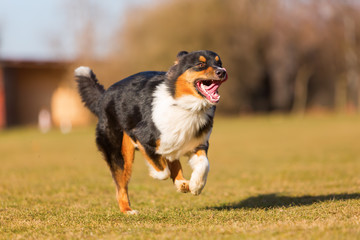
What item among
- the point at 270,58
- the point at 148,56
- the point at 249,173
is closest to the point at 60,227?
the point at 249,173

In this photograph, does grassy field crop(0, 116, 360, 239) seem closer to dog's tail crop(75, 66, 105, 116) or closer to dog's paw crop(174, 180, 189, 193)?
dog's paw crop(174, 180, 189, 193)

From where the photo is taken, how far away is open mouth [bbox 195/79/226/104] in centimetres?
534

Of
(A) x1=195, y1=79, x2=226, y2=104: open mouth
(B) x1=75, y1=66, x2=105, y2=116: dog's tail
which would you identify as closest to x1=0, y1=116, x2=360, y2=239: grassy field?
(A) x1=195, y1=79, x2=226, y2=104: open mouth

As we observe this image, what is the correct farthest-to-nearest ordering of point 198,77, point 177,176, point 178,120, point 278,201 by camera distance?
1. point 278,201
2. point 177,176
3. point 178,120
4. point 198,77

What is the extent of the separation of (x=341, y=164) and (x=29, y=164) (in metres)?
8.52

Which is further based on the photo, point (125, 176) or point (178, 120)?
point (125, 176)

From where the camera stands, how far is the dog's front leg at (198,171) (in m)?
5.59

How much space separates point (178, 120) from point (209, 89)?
499 millimetres

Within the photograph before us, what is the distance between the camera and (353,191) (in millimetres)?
7492

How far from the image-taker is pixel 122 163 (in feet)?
20.8

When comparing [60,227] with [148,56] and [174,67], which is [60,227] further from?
[148,56]

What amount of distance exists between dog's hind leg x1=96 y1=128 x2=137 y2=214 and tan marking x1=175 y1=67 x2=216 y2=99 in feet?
3.92

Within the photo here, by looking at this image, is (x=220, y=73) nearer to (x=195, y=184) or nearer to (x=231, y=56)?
(x=195, y=184)

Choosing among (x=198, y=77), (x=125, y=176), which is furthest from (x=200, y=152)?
(x=125, y=176)
